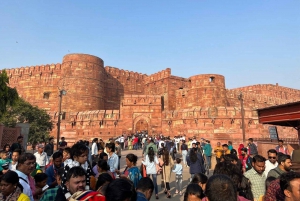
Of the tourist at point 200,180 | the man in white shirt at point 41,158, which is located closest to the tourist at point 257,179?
the tourist at point 200,180

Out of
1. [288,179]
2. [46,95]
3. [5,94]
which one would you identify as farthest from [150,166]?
[46,95]

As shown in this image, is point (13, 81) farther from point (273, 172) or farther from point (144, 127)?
point (273, 172)

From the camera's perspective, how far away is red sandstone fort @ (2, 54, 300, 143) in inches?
766

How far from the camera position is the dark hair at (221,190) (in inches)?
59.0

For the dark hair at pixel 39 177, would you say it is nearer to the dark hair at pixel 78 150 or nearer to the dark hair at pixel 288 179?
the dark hair at pixel 78 150

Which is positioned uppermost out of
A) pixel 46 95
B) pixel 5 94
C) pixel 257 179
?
pixel 46 95

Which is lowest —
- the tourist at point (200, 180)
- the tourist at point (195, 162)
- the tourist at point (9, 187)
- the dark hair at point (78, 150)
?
the tourist at point (195, 162)

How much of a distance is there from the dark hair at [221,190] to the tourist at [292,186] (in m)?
0.51

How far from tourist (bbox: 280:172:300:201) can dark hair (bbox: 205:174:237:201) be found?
511 millimetres

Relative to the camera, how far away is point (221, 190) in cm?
151

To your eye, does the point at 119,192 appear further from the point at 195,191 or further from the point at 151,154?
the point at 151,154

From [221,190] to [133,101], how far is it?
1997cm

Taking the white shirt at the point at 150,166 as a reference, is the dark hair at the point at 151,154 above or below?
above

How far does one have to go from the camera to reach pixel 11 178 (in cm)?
200
